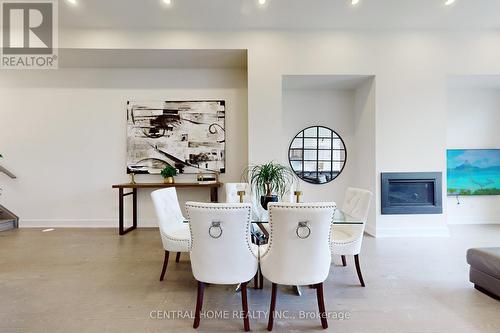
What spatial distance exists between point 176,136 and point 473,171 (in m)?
5.74

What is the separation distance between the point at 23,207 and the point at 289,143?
205 inches

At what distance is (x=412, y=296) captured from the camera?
233cm

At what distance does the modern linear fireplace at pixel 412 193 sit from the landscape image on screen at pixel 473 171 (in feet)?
3.58

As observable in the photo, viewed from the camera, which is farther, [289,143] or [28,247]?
[289,143]

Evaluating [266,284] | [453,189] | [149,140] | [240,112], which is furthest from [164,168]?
[453,189]

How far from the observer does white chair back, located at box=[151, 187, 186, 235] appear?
261 cm

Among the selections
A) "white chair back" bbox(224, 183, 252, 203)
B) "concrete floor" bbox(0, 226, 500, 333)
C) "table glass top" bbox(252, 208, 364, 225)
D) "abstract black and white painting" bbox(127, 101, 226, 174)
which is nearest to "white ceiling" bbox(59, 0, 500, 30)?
"abstract black and white painting" bbox(127, 101, 226, 174)

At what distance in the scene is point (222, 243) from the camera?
1.77 meters

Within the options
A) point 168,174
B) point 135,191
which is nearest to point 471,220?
point 168,174

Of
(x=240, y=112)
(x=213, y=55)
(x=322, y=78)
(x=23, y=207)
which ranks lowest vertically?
(x=23, y=207)

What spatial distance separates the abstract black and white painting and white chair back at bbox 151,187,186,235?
183 centimetres

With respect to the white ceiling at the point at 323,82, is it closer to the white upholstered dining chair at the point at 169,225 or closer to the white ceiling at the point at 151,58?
the white ceiling at the point at 151,58

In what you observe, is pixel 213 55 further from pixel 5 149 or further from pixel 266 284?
pixel 5 149
